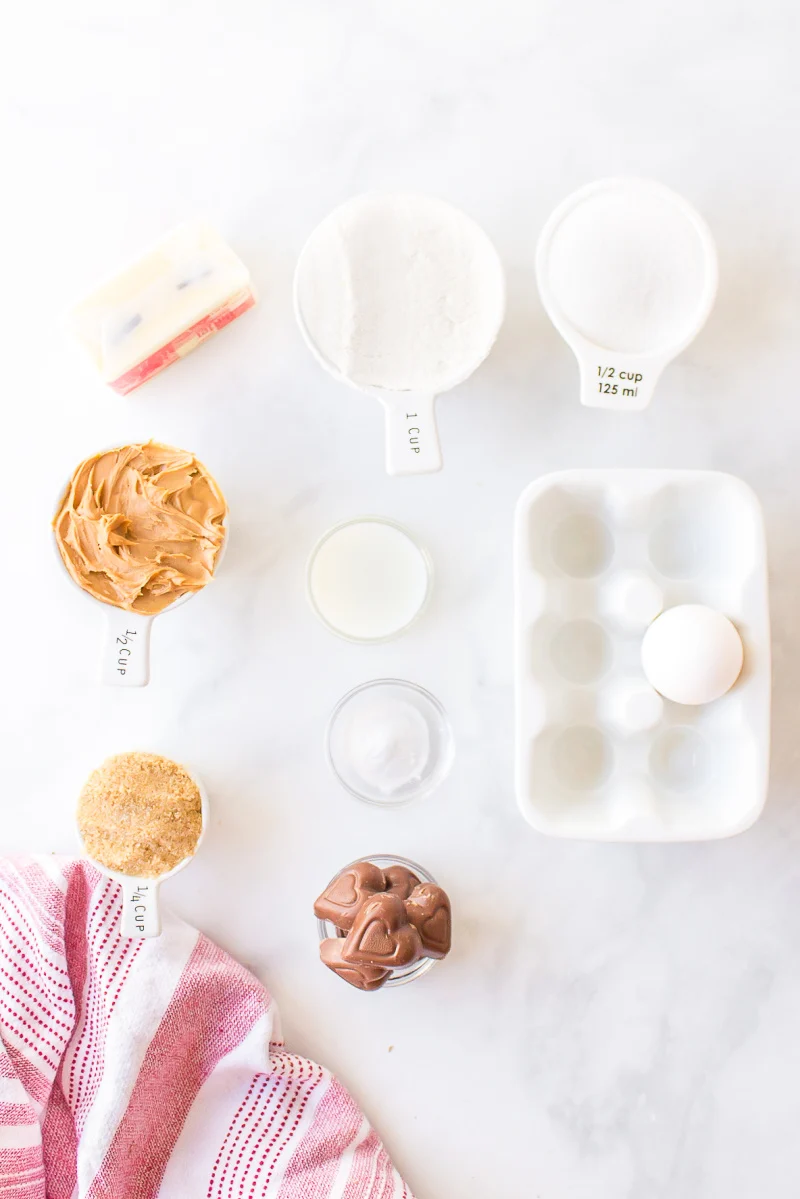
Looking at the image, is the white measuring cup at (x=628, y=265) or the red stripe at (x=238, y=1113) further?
the red stripe at (x=238, y=1113)

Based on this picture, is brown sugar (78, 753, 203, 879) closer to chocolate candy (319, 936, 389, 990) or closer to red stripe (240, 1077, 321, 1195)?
chocolate candy (319, 936, 389, 990)

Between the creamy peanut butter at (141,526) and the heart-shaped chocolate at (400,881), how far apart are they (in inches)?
15.1

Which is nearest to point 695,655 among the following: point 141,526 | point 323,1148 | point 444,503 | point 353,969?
point 444,503

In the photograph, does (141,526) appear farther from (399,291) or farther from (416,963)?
(416,963)

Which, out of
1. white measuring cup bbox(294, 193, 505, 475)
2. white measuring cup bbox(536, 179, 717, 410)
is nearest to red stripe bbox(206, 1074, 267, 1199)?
white measuring cup bbox(294, 193, 505, 475)

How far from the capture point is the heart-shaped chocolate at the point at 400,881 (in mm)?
1071

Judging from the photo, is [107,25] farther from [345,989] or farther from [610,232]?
[345,989]

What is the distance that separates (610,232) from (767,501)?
14.3 inches

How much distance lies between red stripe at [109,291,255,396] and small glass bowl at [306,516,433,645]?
10.5 inches

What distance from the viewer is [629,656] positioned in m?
1.04

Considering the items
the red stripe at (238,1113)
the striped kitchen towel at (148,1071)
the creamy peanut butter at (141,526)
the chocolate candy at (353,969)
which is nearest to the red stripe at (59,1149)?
the striped kitchen towel at (148,1071)

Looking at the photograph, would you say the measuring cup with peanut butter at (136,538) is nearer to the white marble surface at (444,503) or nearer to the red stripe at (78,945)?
the white marble surface at (444,503)

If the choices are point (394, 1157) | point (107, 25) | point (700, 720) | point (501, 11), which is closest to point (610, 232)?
point (501, 11)

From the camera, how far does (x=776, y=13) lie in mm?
1143
